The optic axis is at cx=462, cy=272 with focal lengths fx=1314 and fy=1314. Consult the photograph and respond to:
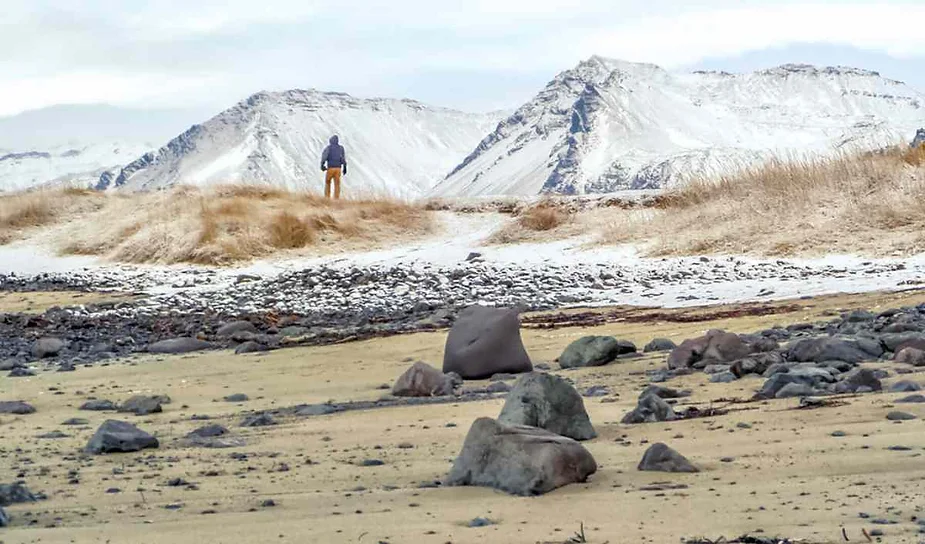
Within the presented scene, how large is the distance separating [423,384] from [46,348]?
16.3ft

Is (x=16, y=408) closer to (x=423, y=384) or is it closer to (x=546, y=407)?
(x=423, y=384)

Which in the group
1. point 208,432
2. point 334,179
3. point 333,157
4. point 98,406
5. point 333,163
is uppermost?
point 333,157

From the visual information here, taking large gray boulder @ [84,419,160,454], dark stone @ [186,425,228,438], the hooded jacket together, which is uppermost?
the hooded jacket

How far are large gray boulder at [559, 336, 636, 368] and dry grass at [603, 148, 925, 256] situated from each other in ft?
23.0

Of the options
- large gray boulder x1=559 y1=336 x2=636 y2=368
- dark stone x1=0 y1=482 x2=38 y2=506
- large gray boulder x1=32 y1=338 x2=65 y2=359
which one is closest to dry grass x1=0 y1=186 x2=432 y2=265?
large gray boulder x1=32 y1=338 x2=65 y2=359

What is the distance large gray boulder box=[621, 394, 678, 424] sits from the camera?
5773 millimetres

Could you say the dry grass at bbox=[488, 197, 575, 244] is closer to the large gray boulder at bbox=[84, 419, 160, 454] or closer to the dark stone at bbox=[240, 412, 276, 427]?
the dark stone at bbox=[240, 412, 276, 427]

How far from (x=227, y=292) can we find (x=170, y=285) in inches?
53.8

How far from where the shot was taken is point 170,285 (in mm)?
17312

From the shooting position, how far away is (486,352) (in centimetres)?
824

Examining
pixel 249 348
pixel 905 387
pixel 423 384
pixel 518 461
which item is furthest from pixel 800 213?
pixel 518 461

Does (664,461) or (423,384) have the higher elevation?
(664,461)

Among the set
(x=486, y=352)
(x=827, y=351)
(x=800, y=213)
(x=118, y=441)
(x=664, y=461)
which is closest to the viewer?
(x=664, y=461)

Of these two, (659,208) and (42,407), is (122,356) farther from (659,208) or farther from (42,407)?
(659,208)
